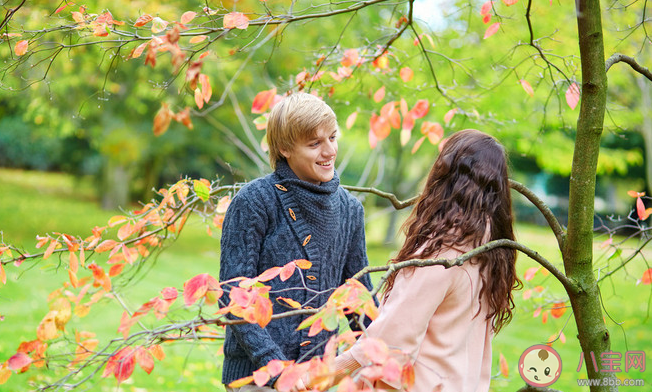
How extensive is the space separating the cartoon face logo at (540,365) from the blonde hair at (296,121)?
1.23 metres

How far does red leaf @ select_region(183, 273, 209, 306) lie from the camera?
153cm

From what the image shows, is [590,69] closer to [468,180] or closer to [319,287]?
[468,180]

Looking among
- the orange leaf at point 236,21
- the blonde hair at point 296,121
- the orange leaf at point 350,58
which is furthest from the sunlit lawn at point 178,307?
the orange leaf at point 350,58

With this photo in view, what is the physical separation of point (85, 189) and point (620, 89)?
18854 mm

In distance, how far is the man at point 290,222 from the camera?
1942 millimetres

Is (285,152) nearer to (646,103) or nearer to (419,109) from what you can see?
(419,109)

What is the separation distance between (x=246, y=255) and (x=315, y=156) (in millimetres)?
400

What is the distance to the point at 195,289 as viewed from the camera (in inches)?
61.2

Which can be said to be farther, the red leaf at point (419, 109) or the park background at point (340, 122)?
the park background at point (340, 122)

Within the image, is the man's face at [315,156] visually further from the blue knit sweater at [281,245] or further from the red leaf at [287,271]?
the red leaf at [287,271]

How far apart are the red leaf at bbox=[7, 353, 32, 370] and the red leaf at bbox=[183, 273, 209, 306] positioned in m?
0.76

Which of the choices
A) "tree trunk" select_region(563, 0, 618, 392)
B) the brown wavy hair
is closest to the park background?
"tree trunk" select_region(563, 0, 618, 392)

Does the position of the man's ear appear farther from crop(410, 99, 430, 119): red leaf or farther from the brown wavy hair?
crop(410, 99, 430, 119): red leaf

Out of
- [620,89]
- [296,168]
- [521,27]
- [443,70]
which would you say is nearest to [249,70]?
[443,70]
